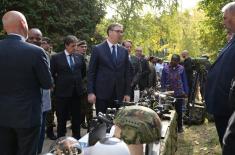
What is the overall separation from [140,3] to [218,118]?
86.5ft

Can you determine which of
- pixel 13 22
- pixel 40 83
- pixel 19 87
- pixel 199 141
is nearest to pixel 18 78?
pixel 19 87

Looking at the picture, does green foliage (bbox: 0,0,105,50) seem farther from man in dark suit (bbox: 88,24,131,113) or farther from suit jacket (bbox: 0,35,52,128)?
suit jacket (bbox: 0,35,52,128)

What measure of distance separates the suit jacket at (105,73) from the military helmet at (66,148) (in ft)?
10.2

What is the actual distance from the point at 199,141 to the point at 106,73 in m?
3.59

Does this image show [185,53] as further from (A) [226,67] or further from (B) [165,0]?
(B) [165,0]

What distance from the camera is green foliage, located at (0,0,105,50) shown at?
611 inches

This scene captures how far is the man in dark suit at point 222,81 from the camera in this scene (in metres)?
4.66

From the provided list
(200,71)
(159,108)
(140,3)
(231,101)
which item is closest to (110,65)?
(159,108)

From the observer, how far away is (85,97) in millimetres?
9211

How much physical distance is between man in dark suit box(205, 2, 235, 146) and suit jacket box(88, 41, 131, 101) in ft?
5.40

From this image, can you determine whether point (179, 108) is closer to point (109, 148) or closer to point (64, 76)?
point (64, 76)

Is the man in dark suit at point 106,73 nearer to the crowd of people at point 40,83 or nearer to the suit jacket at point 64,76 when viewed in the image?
the crowd of people at point 40,83

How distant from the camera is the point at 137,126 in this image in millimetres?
3418

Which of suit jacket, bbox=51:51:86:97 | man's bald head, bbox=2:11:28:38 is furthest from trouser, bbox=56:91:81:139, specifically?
man's bald head, bbox=2:11:28:38
